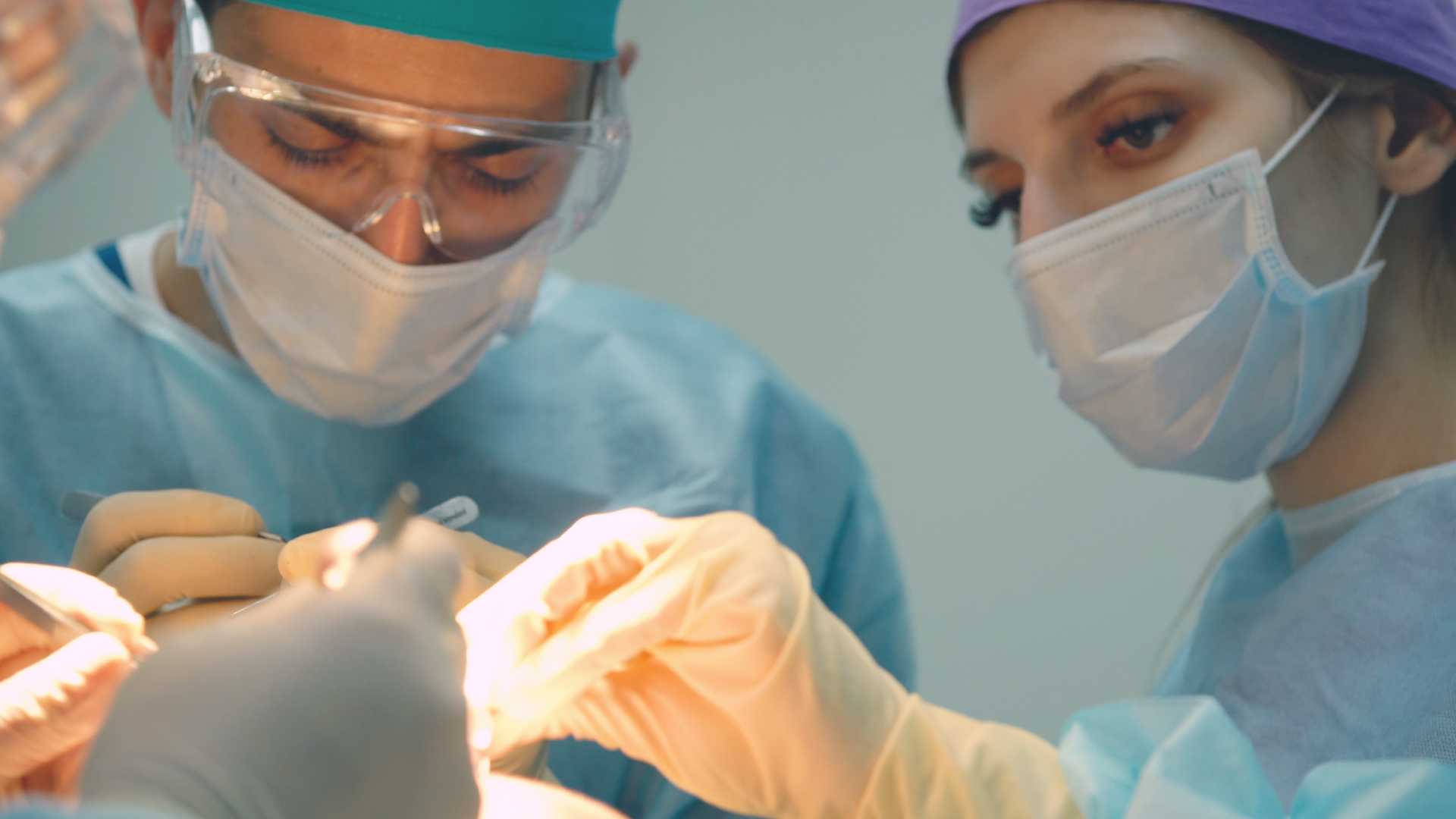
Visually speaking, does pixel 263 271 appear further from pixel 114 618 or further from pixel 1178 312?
pixel 1178 312

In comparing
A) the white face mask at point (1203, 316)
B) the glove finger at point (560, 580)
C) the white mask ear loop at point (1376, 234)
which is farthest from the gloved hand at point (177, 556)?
the white mask ear loop at point (1376, 234)

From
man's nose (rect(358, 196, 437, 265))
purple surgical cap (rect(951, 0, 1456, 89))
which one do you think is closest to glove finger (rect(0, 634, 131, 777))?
man's nose (rect(358, 196, 437, 265))

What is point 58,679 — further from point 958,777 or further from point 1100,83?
point 1100,83

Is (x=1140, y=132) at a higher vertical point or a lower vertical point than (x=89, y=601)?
higher

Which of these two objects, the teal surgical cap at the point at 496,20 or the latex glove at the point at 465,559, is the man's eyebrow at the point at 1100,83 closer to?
the teal surgical cap at the point at 496,20

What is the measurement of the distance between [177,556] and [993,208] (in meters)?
1.07

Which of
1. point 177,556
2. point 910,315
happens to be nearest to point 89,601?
point 177,556

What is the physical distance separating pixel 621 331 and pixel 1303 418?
88cm

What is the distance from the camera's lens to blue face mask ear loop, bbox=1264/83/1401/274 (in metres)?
1.09

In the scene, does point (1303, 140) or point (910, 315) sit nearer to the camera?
point (1303, 140)

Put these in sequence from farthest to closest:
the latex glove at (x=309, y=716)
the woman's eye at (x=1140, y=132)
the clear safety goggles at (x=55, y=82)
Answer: the woman's eye at (x=1140, y=132)
the clear safety goggles at (x=55, y=82)
the latex glove at (x=309, y=716)

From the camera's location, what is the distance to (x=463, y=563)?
65 centimetres

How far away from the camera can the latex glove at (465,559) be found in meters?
0.66

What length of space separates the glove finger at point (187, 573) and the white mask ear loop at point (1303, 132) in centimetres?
104
